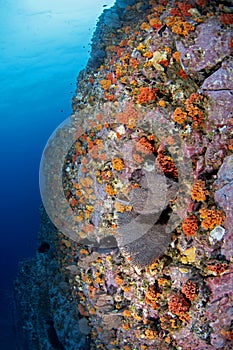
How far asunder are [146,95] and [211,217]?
12.9 feet

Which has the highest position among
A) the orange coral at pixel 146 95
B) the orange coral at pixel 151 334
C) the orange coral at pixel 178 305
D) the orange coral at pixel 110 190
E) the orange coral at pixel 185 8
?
the orange coral at pixel 185 8

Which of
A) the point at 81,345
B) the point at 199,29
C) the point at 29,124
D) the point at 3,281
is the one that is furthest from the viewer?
the point at 29,124

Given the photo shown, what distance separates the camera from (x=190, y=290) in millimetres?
6160

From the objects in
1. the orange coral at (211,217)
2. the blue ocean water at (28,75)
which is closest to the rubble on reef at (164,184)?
the orange coral at (211,217)

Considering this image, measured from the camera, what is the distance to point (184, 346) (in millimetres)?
6617

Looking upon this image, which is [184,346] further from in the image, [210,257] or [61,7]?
[61,7]

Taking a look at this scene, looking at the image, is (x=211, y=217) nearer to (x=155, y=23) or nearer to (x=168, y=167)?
(x=168, y=167)

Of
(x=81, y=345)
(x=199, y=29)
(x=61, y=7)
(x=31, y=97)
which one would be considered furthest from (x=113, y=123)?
(x=31, y=97)

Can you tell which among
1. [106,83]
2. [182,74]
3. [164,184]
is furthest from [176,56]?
[164,184]

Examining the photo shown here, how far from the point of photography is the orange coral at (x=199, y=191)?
6.07m

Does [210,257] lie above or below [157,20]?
below

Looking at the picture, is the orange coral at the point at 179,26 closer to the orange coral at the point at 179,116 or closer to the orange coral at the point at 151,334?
the orange coral at the point at 179,116

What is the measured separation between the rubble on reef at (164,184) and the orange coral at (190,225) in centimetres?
3

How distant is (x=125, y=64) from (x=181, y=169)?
14.1 feet
